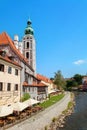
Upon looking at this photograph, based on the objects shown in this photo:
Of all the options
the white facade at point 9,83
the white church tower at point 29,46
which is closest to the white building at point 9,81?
the white facade at point 9,83

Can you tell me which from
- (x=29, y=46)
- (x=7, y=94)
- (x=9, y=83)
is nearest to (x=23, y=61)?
(x=9, y=83)

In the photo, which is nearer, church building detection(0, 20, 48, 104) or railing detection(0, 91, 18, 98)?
railing detection(0, 91, 18, 98)

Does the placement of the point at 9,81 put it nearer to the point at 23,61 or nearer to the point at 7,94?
the point at 7,94

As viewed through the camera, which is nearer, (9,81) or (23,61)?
(9,81)

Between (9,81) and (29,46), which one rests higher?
(29,46)

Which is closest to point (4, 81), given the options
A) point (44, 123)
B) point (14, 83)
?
point (14, 83)

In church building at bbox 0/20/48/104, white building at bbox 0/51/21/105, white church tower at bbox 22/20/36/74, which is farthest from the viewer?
white church tower at bbox 22/20/36/74

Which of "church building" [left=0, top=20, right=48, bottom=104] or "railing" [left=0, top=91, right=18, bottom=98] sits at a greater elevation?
"church building" [left=0, top=20, right=48, bottom=104]

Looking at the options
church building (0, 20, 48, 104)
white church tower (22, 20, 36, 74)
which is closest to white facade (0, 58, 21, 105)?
church building (0, 20, 48, 104)

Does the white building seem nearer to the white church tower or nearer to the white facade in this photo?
the white facade

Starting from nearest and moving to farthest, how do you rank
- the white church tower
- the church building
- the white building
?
the white building
the church building
the white church tower

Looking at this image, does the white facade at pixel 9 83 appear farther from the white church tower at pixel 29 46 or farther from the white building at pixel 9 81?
the white church tower at pixel 29 46

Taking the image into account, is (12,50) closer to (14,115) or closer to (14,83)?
(14,83)

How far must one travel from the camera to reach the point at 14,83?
4291cm
